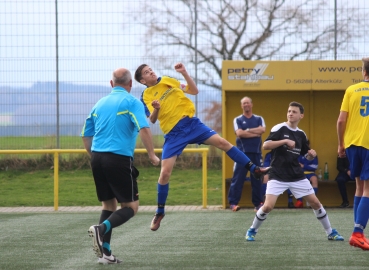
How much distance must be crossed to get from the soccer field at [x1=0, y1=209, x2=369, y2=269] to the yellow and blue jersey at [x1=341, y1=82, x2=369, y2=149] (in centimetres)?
112

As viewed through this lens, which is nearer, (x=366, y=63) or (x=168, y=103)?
(x=366, y=63)

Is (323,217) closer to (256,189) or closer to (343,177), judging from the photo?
A: (256,189)

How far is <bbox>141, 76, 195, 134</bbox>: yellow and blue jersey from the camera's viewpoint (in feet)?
29.0

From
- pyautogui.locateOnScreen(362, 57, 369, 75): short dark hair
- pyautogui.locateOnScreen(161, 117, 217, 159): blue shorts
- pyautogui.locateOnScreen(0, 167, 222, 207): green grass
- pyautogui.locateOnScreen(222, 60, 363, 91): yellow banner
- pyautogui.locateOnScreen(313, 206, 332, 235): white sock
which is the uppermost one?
pyautogui.locateOnScreen(222, 60, 363, 91): yellow banner

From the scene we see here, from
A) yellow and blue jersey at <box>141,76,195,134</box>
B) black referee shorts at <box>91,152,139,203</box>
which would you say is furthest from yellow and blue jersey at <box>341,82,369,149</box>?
black referee shorts at <box>91,152,139,203</box>

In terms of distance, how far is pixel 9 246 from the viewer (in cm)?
819

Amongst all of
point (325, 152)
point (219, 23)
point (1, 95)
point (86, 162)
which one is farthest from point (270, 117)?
point (1, 95)

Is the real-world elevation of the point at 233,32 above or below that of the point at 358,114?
above

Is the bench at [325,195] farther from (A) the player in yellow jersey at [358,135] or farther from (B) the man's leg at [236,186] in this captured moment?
(A) the player in yellow jersey at [358,135]

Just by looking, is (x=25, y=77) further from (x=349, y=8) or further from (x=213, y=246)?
(x=213, y=246)

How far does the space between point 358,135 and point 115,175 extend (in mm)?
2614

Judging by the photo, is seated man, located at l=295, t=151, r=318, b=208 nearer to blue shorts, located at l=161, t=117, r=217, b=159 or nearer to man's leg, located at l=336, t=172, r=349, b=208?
man's leg, located at l=336, t=172, r=349, b=208

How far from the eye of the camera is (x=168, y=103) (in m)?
8.84

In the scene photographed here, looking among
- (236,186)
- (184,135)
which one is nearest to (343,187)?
(236,186)
